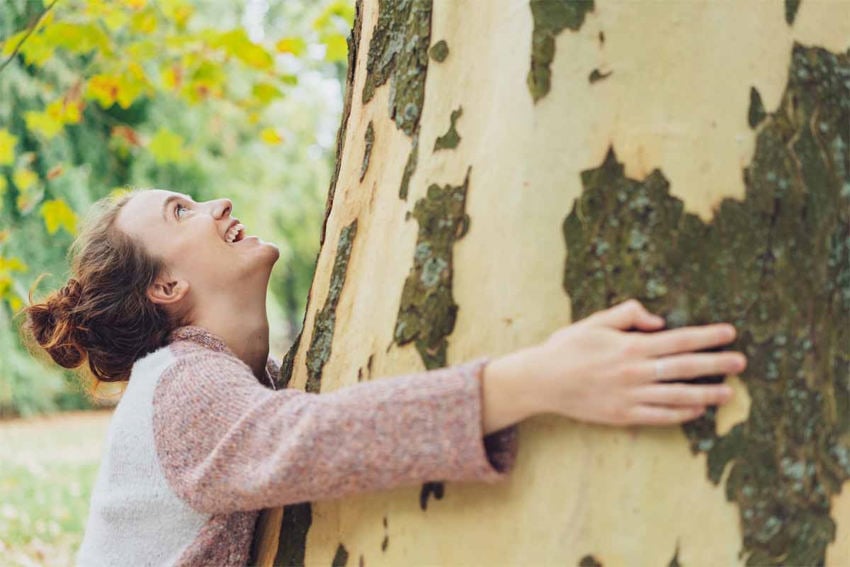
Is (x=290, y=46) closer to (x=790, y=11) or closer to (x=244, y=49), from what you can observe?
(x=244, y=49)

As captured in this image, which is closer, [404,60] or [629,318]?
[629,318]

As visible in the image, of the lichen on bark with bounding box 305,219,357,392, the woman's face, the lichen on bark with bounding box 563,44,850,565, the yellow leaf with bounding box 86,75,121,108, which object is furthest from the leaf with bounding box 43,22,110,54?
the lichen on bark with bounding box 563,44,850,565

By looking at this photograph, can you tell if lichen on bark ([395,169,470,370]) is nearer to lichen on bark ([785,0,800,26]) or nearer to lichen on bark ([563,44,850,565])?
lichen on bark ([563,44,850,565])

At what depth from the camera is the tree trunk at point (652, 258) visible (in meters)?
1.30

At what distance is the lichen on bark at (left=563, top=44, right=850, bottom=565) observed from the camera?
1.30 meters

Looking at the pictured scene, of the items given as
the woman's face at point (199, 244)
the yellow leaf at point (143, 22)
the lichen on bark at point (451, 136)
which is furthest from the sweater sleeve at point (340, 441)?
the yellow leaf at point (143, 22)

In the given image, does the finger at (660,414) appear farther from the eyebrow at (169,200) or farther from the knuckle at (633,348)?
the eyebrow at (169,200)

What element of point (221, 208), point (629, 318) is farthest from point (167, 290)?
point (629, 318)

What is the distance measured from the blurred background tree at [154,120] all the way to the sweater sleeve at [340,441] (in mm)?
3066

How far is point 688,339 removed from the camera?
1.27 m

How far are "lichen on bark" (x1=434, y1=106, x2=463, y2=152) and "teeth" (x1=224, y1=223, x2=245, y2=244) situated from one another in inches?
27.5

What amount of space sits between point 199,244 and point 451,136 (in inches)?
29.2

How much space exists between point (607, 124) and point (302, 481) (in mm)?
694

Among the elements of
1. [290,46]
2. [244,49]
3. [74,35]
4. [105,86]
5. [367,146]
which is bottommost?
[367,146]
